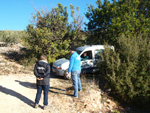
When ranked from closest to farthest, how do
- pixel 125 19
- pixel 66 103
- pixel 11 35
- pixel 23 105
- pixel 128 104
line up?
pixel 23 105, pixel 66 103, pixel 128 104, pixel 125 19, pixel 11 35

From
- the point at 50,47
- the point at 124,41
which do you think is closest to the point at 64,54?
the point at 50,47

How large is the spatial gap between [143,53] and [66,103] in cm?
437

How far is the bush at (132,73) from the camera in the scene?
20.7ft

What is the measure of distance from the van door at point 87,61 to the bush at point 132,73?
5.85 feet

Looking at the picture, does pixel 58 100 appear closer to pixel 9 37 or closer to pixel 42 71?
pixel 42 71

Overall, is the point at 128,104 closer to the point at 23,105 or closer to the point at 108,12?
the point at 23,105

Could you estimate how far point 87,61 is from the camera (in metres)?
8.78

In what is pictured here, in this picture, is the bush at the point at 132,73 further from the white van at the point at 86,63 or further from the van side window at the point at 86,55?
the van side window at the point at 86,55

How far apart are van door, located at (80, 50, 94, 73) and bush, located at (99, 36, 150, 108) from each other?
178cm

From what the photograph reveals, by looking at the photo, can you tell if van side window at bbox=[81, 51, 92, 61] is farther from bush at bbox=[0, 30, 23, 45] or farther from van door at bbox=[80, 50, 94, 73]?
bush at bbox=[0, 30, 23, 45]

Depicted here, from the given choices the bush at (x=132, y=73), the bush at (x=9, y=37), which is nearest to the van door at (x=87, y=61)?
the bush at (x=132, y=73)

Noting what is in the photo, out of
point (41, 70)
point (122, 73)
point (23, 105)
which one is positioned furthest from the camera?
point (122, 73)

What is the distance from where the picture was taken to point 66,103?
5520mm

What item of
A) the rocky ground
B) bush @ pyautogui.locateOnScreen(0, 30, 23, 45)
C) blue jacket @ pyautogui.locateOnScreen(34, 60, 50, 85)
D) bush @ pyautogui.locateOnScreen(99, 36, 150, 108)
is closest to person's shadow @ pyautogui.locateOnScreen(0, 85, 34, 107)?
the rocky ground
